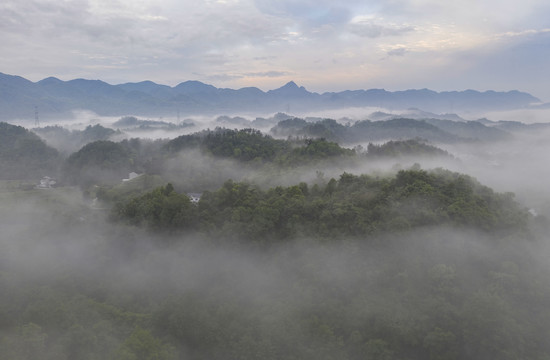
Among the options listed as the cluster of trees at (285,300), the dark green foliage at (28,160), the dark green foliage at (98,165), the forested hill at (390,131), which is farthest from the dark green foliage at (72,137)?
the cluster of trees at (285,300)

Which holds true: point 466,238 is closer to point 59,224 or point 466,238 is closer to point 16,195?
point 59,224

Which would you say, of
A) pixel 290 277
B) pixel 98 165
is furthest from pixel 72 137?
pixel 290 277

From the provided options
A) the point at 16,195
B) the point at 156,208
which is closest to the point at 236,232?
the point at 156,208

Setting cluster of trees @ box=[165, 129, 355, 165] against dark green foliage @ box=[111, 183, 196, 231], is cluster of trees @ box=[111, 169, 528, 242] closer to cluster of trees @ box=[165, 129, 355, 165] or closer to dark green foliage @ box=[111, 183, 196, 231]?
dark green foliage @ box=[111, 183, 196, 231]

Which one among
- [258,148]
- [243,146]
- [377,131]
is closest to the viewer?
[258,148]

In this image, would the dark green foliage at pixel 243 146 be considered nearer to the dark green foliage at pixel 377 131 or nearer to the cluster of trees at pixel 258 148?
the cluster of trees at pixel 258 148

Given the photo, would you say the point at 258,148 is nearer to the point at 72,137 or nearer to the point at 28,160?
the point at 28,160
